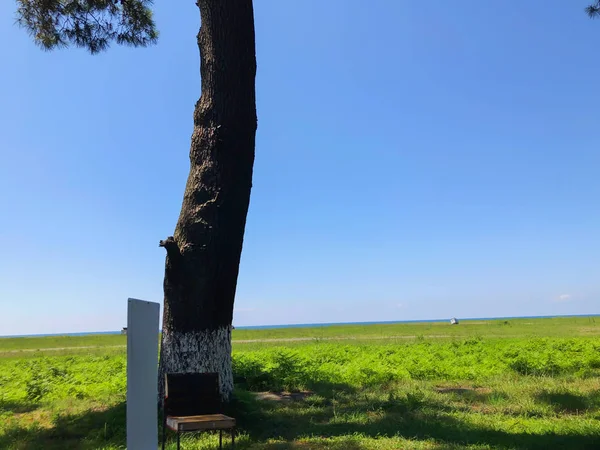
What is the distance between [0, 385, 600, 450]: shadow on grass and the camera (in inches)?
217

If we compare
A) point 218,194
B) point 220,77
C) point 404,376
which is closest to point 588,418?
point 404,376

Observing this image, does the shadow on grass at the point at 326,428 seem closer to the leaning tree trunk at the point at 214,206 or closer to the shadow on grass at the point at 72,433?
the shadow on grass at the point at 72,433

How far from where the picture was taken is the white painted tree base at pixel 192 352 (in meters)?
6.98

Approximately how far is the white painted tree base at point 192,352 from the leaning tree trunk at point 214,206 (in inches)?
0.5

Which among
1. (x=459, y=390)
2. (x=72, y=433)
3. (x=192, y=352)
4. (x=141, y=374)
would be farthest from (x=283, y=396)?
(x=141, y=374)

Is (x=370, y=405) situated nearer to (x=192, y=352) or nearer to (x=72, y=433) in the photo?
(x=192, y=352)

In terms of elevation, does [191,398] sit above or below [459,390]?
above

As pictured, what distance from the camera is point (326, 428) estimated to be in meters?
6.35

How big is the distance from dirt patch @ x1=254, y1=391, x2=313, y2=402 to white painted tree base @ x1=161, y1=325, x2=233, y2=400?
5.57 feet

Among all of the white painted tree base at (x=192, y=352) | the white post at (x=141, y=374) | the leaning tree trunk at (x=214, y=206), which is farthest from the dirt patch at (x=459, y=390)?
the white post at (x=141, y=374)

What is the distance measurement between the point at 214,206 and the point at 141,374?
3.89 meters

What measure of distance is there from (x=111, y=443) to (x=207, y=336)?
71.1 inches

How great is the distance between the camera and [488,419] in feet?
21.8

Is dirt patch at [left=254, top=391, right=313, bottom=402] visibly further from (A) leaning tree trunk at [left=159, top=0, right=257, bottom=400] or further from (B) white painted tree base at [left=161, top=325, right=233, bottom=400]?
(B) white painted tree base at [left=161, top=325, right=233, bottom=400]
